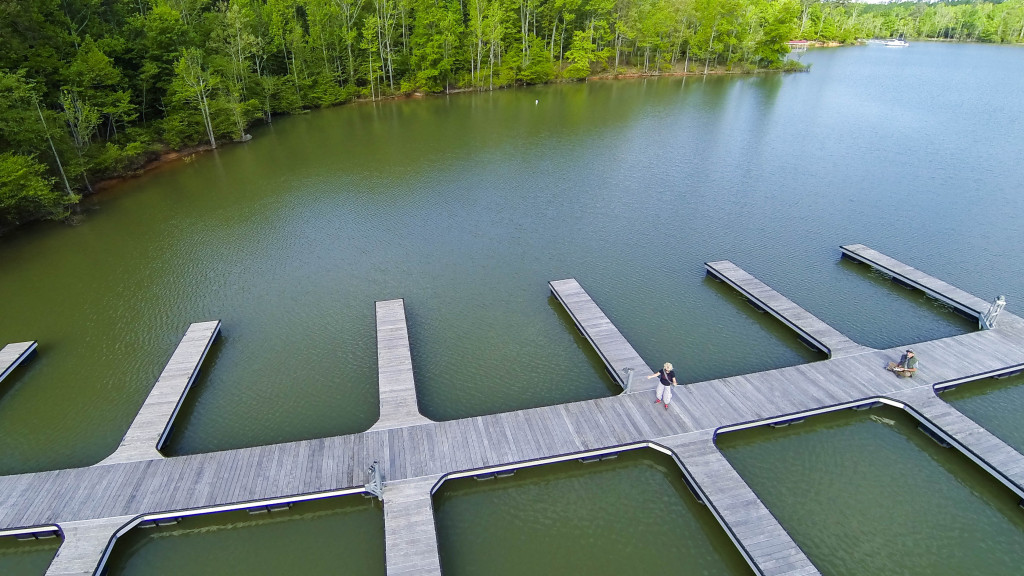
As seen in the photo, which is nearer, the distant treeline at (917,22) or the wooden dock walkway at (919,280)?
the wooden dock walkway at (919,280)

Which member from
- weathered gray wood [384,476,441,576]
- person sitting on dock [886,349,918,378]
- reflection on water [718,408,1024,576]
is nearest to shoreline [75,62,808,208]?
weathered gray wood [384,476,441,576]

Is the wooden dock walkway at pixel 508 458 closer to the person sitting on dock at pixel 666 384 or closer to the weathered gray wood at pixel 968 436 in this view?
the weathered gray wood at pixel 968 436

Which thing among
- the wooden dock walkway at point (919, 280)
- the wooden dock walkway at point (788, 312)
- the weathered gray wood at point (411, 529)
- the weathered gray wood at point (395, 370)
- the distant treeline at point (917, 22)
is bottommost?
the weathered gray wood at point (411, 529)

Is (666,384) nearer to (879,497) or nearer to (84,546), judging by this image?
(879,497)

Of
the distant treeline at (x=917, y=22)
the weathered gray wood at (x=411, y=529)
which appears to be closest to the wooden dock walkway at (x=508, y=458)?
the weathered gray wood at (x=411, y=529)

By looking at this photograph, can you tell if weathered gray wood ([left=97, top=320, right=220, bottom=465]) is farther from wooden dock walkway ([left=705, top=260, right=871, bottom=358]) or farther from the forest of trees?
wooden dock walkway ([left=705, top=260, right=871, bottom=358])

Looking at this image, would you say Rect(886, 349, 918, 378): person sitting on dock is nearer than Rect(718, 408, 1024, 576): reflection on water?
No
